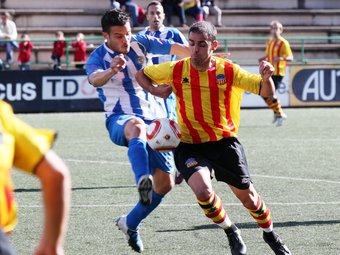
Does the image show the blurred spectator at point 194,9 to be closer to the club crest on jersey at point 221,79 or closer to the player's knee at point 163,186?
the player's knee at point 163,186

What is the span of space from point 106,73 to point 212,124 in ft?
3.16

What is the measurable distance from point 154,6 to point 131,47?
3502 mm

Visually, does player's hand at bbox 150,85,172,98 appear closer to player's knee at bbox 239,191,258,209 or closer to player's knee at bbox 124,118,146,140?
player's knee at bbox 124,118,146,140

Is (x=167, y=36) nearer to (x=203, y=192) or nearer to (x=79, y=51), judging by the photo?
(x=203, y=192)

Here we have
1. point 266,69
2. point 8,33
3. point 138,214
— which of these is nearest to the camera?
point 266,69

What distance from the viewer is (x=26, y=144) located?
3160mm

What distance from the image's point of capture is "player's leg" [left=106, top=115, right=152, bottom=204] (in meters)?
6.10

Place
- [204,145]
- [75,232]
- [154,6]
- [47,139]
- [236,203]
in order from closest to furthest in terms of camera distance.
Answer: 1. [47,139]
2. [204,145]
3. [75,232]
4. [236,203]
5. [154,6]

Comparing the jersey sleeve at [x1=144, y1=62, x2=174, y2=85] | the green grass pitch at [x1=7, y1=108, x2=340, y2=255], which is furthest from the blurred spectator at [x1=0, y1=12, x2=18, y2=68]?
the jersey sleeve at [x1=144, y1=62, x2=174, y2=85]

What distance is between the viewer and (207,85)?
6621 mm

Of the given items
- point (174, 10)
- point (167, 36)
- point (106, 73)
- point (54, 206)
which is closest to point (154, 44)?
point (106, 73)

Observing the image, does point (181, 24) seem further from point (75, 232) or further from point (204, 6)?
point (75, 232)

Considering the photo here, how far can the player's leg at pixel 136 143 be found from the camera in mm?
6102

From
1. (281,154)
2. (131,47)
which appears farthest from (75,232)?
(281,154)
